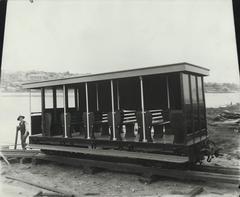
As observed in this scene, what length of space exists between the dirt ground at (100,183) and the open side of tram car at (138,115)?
66 centimetres

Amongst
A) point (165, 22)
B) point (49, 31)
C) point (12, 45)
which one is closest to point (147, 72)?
point (165, 22)

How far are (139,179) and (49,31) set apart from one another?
13.2ft

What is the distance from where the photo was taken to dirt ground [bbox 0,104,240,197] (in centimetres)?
587

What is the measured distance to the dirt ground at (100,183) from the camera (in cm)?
587

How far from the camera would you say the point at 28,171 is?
8.37 m

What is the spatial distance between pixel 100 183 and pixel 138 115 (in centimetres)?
189

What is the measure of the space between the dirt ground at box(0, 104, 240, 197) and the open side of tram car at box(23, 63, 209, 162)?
660 millimetres

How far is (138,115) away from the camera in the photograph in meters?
6.86

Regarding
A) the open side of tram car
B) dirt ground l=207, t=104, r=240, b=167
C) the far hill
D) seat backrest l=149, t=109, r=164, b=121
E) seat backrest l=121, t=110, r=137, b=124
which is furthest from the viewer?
dirt ground l=207, t=104, r=240, b=167

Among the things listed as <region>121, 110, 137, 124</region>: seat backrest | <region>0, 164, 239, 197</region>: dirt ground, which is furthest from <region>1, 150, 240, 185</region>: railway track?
<region>121, 110, 137, 124</region>: seat backrest

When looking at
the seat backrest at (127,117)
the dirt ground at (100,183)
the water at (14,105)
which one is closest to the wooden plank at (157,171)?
the dirt ground at (100,183)

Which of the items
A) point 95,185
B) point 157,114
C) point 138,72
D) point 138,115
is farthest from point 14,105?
point 157,114

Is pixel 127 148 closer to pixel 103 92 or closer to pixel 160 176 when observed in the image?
pixel 160 176

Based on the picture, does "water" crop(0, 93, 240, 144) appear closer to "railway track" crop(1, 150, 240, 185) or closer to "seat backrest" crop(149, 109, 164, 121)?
"seat backrest" crop(149, 109, 164, 121)
